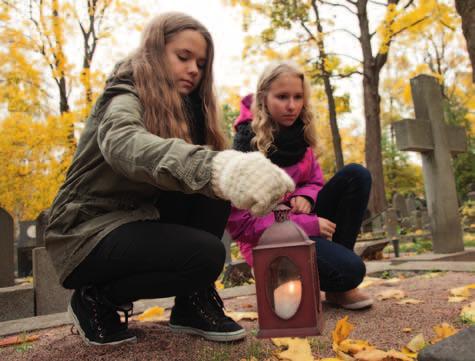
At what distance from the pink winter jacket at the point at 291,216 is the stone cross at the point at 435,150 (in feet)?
9.39

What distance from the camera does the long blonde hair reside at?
182cm

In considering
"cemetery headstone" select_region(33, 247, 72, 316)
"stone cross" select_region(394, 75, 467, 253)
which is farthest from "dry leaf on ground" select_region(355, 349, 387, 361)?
"stone cross" select_region(394, 75, 467, 253)

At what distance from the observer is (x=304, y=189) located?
2.62 m

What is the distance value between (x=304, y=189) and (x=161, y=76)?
44.8 inches

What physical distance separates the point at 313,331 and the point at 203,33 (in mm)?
1353

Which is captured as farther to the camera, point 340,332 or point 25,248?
point 25,248

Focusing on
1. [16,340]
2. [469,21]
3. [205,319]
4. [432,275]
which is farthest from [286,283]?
[469,21]

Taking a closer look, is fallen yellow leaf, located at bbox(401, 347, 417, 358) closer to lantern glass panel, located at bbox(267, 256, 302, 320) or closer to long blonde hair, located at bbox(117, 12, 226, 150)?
lantern glass panel, located at bbox(267, 256, 302, 320)

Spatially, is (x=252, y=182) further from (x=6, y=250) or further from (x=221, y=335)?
(x=6, y=250)

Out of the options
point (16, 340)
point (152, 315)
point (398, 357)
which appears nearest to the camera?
point (398, 357)

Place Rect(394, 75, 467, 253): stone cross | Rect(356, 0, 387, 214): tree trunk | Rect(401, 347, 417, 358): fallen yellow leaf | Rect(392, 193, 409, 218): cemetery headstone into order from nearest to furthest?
1. Rect(401, 347, 417, 358): fallen yellow leaf
2. Rect(394, 75, 467, 253): stone cross
3. Rect(356, 0, 387, 214): tree trunk
4. Rect(392, 193, 409, 218): cemetery headstone

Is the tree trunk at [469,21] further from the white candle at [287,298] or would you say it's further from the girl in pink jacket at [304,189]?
the white candle at [287,298]

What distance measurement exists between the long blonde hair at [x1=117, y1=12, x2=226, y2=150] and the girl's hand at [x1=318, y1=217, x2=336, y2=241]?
90 cm

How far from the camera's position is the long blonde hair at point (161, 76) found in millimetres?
1823
